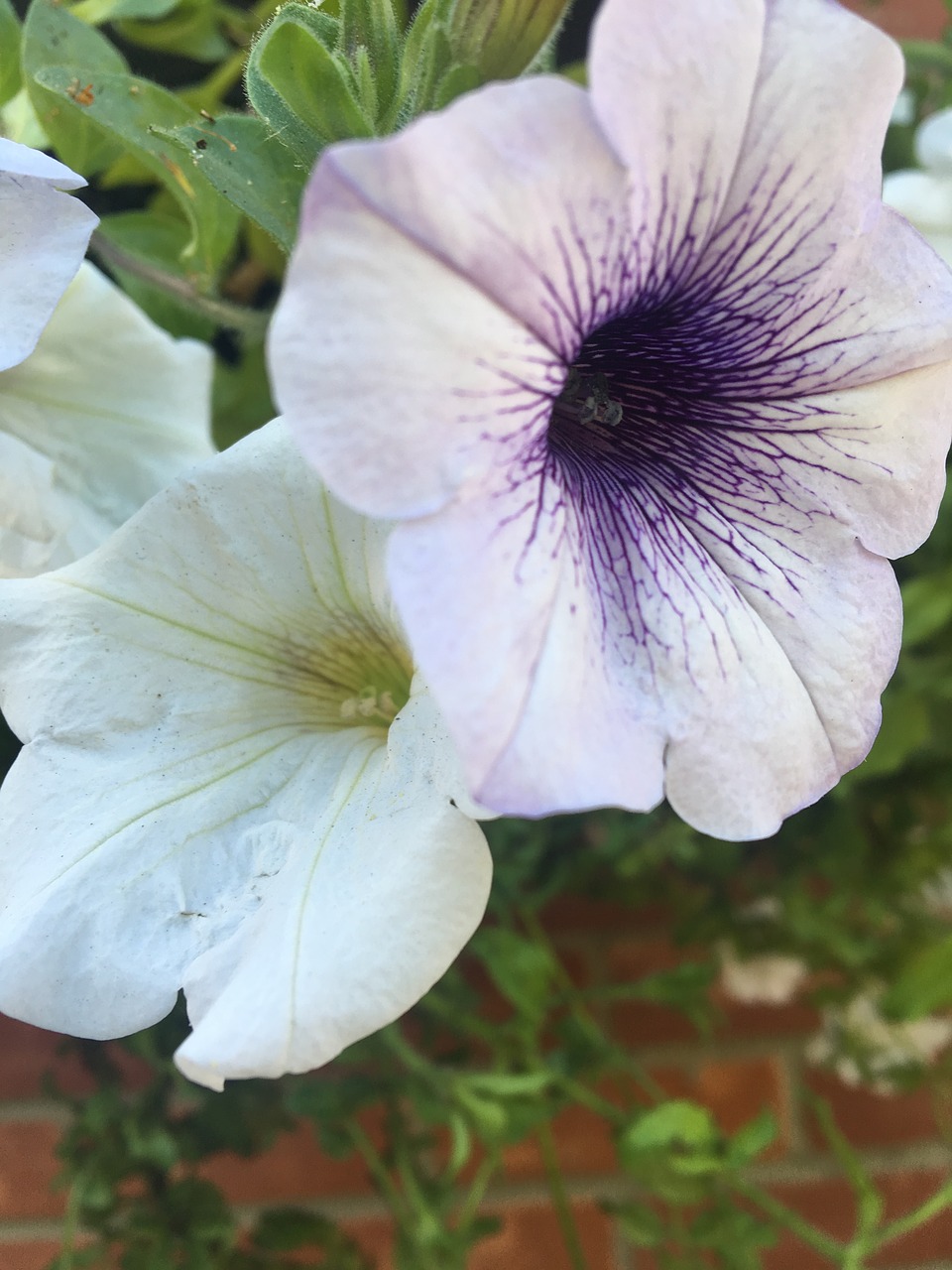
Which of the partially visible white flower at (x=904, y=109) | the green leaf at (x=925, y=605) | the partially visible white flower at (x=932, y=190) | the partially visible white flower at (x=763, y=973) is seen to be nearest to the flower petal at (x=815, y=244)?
the partially visible white flower at (x=932, y=190)

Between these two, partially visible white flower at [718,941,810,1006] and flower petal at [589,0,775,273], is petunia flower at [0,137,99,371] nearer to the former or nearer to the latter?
flower petal at [589,0,775,273]

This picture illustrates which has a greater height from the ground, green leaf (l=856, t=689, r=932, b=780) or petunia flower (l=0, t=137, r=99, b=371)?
petunia flower (l=0, t=137, r=99, b=371)

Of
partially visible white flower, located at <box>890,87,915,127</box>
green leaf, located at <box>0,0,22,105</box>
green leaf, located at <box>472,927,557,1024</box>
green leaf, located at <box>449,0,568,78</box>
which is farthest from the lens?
partially visible white flower, located at <box>890,87,915,127</box>

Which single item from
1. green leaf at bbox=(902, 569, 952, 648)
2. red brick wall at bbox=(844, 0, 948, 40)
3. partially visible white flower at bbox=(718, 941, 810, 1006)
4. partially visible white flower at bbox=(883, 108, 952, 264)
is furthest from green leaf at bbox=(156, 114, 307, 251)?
red brick wall at bbox=(844, 0, 948, 40)

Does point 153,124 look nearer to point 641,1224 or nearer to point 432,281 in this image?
point 432,281

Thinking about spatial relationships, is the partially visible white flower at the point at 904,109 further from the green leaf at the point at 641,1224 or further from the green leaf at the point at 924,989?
the green leaf at the point at 641,1224

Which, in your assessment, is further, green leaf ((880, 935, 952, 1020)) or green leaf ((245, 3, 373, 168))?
green leaf ((880, 935, 952, 1020))

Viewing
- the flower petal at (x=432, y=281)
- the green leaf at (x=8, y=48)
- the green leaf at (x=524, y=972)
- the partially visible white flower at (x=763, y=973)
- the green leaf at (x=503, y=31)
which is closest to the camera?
the flower petal at (x=432, y=281)
